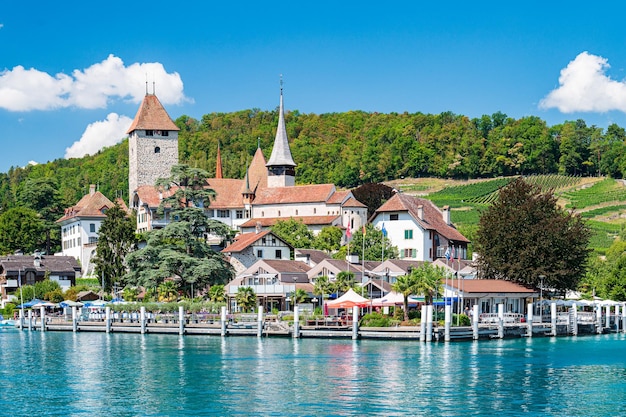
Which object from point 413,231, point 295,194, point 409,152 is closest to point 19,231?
point 295,194

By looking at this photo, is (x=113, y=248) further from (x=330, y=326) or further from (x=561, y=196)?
(x=561, y=196)

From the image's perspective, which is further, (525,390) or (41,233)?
(41,233)

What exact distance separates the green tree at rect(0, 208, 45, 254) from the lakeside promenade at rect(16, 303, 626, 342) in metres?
35.2

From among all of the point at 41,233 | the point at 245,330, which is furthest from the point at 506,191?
the point at 41,233

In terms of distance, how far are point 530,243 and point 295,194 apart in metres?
43.3

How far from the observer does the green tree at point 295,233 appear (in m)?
91.9

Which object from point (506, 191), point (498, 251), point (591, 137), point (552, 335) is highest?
point (591, 137)

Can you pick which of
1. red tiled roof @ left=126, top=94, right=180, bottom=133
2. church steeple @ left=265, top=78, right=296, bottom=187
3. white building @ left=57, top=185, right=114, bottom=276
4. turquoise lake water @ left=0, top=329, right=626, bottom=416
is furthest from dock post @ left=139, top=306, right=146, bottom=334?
red tiled roof @ left=126, top=94, right=180, bottom=133

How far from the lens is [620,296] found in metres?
75.1

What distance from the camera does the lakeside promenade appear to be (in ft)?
168

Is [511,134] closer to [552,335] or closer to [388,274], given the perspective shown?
[388,274]

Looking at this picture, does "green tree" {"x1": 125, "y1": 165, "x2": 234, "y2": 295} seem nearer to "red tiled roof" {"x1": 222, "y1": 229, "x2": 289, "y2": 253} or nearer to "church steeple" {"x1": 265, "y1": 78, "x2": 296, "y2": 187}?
"red tiled roof" {"x1": 222, "y1": 229, "x2": 289, "y2": 253}

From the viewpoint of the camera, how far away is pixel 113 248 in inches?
3199

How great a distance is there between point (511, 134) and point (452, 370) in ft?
403
